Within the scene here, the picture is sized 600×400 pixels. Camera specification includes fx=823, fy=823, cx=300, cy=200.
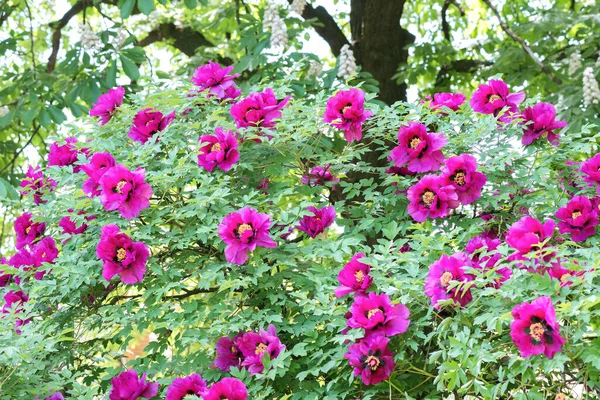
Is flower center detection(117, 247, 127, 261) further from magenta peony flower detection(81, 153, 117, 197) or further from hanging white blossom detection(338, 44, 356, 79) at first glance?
hanging white blossom detection(338, 44, 356, 79)

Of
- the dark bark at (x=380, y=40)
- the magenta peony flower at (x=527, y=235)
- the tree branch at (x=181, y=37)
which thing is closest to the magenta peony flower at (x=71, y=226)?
the magenta peony flower at (x=527, y=235)

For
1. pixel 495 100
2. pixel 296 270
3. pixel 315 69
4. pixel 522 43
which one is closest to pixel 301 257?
pixel 296 270

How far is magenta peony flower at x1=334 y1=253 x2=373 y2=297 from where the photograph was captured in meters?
1.92

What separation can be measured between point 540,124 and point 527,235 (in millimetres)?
723

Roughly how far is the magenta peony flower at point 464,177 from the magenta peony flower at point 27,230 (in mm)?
1212

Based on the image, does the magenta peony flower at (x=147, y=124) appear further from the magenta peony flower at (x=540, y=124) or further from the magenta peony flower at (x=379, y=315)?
the magenta peony flower at (x=540, y=124)

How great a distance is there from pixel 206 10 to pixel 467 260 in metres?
4.37

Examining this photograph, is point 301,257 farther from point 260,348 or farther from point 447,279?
point 447,279

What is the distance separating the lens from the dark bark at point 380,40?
461 centimetres

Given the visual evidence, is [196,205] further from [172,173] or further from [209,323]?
[209,323]

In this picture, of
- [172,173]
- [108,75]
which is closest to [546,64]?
[108,75]

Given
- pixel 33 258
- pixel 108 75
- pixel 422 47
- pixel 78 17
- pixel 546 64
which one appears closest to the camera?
pixel 33 258

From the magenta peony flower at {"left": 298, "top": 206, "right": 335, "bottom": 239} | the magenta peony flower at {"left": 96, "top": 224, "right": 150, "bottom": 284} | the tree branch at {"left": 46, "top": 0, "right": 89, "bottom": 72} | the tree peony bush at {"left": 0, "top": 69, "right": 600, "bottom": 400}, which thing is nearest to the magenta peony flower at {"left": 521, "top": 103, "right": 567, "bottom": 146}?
the tree peony bush at {"left": 0, "top": 69, "right": 600, "bottom": 400}

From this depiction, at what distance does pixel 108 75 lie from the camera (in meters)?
3.86
